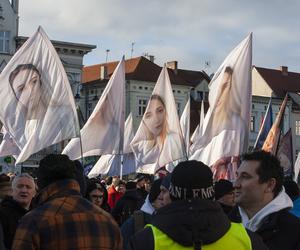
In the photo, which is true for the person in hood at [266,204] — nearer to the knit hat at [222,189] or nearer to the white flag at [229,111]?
the knit hat at [222,189]

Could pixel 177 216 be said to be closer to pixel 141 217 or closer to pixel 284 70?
pixel 141 217

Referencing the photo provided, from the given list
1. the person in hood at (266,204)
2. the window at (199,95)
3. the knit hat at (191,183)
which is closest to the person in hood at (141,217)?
the person in hood at (266,204)

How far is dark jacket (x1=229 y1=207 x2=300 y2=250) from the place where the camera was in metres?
4.46

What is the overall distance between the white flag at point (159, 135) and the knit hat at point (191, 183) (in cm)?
1422

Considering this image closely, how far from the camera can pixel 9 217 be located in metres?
6.37

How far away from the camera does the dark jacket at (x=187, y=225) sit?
336cm

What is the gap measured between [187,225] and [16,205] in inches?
136

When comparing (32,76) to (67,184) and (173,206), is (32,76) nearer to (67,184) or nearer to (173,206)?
(67,184)

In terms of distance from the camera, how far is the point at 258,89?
236ft

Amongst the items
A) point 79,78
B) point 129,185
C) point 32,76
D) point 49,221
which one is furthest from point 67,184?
point 79,78

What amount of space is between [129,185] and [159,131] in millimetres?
7237

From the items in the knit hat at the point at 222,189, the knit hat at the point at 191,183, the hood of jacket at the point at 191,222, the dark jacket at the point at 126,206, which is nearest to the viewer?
the hood of jacket at the point at 191,222

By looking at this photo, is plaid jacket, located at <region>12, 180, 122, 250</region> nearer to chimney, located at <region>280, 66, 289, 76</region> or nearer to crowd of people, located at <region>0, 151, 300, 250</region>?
crowd of people, located at <region>0, 151, 300, 250</region>

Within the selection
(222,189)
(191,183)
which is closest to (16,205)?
(222,189)
